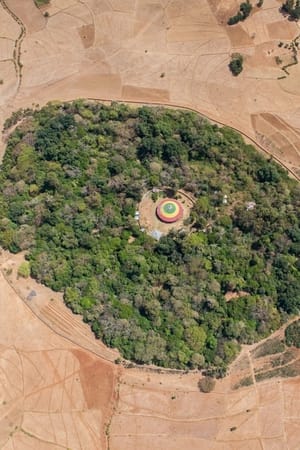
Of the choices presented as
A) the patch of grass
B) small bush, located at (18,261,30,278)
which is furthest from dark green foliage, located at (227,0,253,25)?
the patch of grass

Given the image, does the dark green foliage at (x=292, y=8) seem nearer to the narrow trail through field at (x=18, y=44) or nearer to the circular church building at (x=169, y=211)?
the circular church building at (x=169, y=211)

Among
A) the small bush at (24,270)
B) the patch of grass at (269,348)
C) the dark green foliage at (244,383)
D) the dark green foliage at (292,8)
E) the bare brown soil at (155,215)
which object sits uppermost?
the dark green foliage at (292,8)

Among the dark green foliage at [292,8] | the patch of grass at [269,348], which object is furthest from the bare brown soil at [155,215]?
the dark green foliage at [292,8]

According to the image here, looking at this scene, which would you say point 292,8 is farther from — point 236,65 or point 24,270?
point 24,270

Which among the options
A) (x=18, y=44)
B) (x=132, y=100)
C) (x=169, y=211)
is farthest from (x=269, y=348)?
(x=18, y=44)

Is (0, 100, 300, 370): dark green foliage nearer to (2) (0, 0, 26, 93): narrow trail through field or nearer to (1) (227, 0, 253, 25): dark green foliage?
(2) (0, 0, 26, 93): narrow trail through field

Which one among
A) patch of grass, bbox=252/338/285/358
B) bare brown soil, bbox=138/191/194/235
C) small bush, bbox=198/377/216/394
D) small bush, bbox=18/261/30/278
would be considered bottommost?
small bush, bbox=198/377/216/394

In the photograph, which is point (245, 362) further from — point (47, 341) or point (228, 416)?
point (47, 341)
